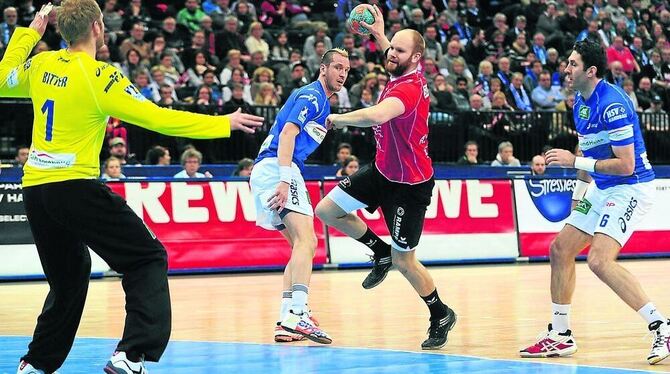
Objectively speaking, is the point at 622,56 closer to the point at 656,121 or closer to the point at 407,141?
the point at 656,121

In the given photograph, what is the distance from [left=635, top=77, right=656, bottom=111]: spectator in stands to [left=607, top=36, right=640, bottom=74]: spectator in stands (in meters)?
0.40

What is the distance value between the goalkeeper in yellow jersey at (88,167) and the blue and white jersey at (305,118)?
115 inches

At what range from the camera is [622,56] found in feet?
93.5

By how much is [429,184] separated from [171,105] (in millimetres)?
10422

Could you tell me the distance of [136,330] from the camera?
25.0ft

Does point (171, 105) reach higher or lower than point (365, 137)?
higher

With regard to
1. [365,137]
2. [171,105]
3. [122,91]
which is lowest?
[365,137]

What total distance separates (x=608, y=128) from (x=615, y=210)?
2.06ft

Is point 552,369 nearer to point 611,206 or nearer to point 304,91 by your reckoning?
point 611,206

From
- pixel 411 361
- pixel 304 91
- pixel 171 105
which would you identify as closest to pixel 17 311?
pixel 304 91

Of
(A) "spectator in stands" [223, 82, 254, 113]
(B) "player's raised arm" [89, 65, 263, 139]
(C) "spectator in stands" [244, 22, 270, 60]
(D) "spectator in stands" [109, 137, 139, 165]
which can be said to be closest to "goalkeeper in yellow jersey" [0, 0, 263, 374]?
(B) "player's raised arm" [89, 65, 263, 139]

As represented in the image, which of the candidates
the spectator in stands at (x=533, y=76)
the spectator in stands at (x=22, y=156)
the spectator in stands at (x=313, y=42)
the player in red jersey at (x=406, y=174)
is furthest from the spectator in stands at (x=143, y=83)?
the player in red jersey at (x=406, y=174)

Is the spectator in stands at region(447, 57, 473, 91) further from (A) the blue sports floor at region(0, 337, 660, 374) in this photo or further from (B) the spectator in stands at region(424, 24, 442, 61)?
(A) the blue sports floor at region(0, 337, 660, 374)

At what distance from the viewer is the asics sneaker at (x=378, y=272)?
35.6 feet
